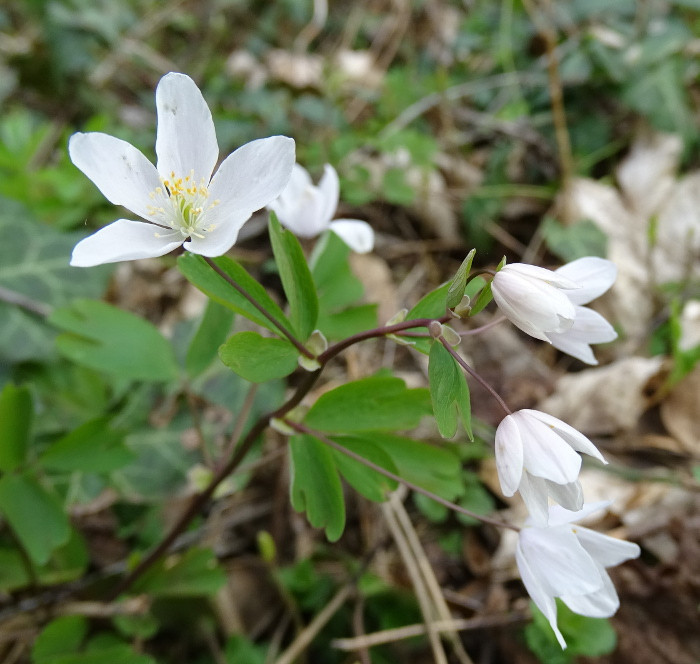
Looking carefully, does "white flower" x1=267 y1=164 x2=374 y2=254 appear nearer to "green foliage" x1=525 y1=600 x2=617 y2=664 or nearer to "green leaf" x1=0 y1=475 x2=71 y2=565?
"green leaf" x1=0 y1=475 x2=71 y2=565

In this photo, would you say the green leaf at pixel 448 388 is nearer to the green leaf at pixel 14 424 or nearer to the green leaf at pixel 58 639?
the green leaf at pixel 14 424

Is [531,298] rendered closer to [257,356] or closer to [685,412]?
[257,356]

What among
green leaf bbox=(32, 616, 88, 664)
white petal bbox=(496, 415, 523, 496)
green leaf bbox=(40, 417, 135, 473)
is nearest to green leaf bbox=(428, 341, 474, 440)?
white petal bbox=(496, 415, 523, 496)

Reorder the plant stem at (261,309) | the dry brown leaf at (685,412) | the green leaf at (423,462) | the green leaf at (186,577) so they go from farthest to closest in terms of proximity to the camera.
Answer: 1. the dry brown leaf at (685,412)
2. the green leaf at (186,577)
3. the green leaf at (423,462)
4. the plant stem at (261,309)

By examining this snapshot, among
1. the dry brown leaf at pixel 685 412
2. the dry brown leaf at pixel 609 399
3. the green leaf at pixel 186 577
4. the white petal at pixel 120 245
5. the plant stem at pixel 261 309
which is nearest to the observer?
the white petal at pixel 120 245

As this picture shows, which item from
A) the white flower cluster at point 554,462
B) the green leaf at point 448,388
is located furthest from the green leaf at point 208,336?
the white flower cluster at point 554,462

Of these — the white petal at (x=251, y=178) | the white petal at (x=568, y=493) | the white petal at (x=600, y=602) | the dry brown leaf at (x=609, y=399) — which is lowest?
the dry brown leaf at (x=609, y=399)

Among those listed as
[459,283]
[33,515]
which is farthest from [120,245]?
[33,515]
